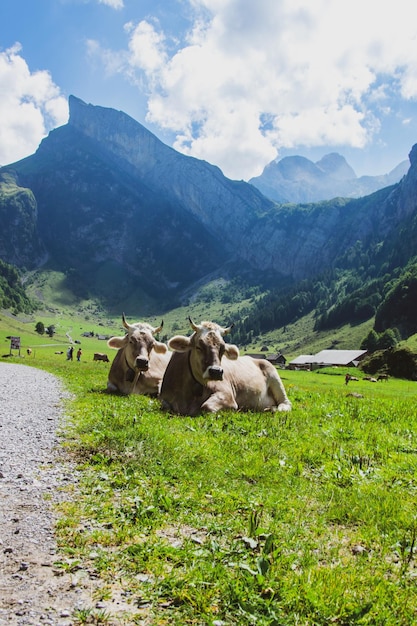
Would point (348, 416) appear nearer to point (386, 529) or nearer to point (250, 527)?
point (386, 529)

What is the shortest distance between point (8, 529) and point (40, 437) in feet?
15.9

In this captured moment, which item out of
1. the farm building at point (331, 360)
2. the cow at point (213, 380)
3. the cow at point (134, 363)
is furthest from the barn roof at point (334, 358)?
the cow at point (213, 380)

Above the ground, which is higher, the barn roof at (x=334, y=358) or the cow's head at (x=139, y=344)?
the cow's head at (x=139, y=344)

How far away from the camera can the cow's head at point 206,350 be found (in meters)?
11.9

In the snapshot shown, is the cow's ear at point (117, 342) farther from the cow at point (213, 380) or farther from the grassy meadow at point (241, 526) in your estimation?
the grassy meadow at point (241, 526)

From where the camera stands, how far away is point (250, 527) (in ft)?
16.1

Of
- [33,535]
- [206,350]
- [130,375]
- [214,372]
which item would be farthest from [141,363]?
[33,535]

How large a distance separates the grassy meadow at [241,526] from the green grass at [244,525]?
0.02m

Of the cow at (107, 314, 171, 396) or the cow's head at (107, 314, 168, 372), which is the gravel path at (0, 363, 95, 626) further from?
the cow at (107, 314, 171, 396)

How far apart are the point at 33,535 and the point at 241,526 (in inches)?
95.5

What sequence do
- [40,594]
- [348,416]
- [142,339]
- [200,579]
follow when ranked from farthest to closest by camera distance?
[142,339]
[348,416]
[200,579]
[40,594]

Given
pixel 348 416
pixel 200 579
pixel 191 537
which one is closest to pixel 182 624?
pixel 200 579

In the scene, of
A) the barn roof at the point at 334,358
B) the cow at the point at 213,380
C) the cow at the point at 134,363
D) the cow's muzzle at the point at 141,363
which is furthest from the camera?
the barn roof at the point at 334,358

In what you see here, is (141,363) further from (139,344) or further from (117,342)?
(117,342)
